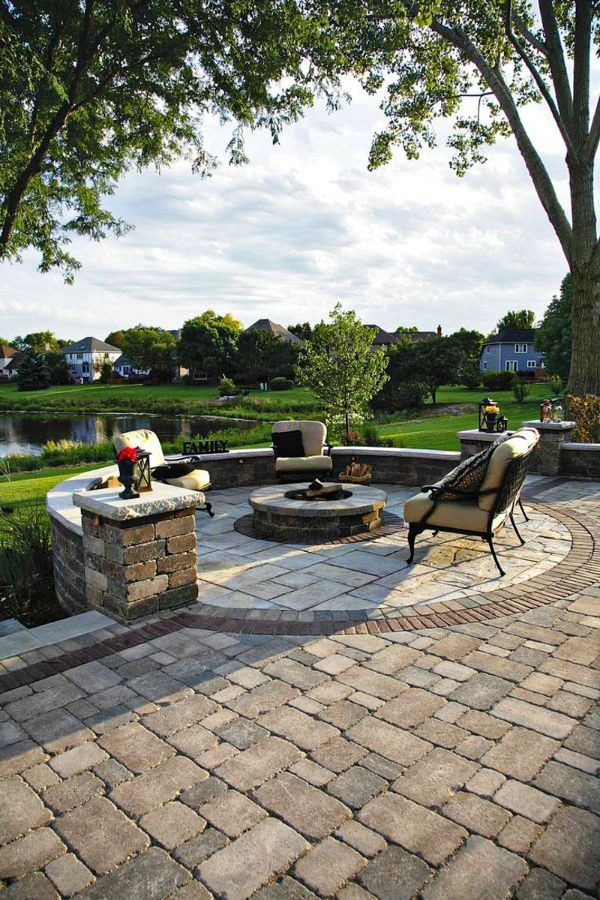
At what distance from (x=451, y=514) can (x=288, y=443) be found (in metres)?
3.91

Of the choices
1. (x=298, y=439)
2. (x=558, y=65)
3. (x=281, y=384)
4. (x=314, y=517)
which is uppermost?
(x=558, y=65)

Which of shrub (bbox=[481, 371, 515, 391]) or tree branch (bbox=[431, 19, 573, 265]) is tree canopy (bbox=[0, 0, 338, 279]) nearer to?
tree branch (bbox=[431, 19, 573, 265])

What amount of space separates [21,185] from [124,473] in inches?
312

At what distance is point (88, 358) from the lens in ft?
302

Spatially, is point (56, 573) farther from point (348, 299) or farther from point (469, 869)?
A: point (348, 299)

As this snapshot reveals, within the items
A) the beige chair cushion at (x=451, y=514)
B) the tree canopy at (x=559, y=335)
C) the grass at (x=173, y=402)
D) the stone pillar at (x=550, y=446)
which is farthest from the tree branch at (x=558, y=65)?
the tree canopy at (x=559, y=335)

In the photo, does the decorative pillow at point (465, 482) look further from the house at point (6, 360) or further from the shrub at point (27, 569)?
the house at point (6, 360)

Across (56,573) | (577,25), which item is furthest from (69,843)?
(577,25)

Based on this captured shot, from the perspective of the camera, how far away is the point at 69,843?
2.13m

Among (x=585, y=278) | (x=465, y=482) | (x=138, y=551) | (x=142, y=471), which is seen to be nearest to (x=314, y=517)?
(x=465, y=482)

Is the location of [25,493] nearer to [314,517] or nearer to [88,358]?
[314,517]

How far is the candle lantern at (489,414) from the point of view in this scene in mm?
9164

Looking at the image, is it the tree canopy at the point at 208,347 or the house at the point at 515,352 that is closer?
the tree canopy at the point at 208,347

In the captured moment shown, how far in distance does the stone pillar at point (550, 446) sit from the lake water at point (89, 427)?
22472 millimetres
